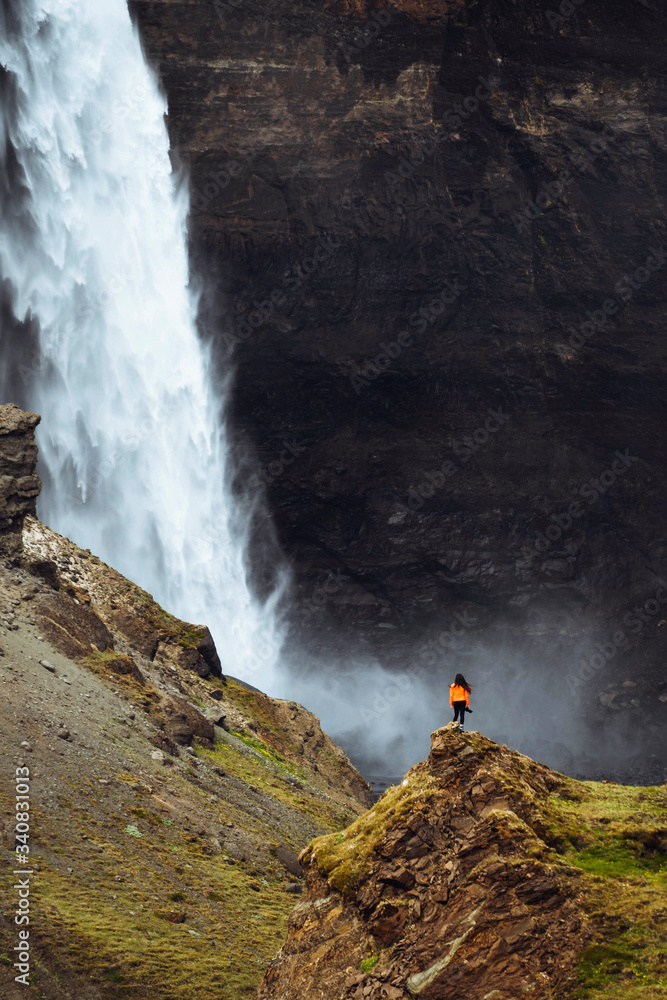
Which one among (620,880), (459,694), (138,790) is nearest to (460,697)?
(459,694)

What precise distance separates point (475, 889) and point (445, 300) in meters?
51.2

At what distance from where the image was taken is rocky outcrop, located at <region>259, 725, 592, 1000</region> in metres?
10.6

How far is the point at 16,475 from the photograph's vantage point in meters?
28.8

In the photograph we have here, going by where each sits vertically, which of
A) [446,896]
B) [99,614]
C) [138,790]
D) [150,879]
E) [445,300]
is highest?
[445,300]

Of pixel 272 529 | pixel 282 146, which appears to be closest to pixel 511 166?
pixel 282 146

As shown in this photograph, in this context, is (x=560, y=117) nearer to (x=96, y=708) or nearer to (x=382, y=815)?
(x=96, y=708)

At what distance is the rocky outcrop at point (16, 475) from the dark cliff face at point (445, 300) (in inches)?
1187

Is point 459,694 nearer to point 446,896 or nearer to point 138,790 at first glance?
point 446,896

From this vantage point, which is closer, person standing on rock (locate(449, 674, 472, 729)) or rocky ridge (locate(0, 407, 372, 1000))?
person standing on rock (locate(449, 674, 472, 729))

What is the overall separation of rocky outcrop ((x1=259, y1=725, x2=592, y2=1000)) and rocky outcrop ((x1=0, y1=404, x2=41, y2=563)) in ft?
57.0

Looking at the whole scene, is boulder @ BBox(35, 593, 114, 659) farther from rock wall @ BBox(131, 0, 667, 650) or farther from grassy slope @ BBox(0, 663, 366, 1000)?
rock wall @ BBox(131, 0, 667, 650)

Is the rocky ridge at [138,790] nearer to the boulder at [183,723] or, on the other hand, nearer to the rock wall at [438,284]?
the boulder at [183,723]

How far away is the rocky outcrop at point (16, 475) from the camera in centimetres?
2769

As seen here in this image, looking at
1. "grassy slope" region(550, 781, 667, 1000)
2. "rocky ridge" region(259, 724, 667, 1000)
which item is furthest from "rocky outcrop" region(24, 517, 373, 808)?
"grassy slope" region(550, 781, 667, 1000)
